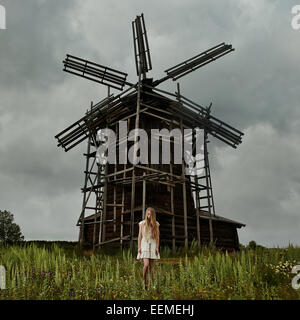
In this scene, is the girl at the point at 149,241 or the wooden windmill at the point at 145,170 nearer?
the girl at the point at 149,241

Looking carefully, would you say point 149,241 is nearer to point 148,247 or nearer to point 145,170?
point 148,247

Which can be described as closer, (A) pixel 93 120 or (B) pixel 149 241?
(B) pixel 149 241

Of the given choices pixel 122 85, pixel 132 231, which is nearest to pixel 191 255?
pixel 132 231

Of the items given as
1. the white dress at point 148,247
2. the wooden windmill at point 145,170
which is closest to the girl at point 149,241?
the white dress at point 148,247

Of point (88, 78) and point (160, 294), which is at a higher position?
point (88, 78)

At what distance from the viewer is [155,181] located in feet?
55.1

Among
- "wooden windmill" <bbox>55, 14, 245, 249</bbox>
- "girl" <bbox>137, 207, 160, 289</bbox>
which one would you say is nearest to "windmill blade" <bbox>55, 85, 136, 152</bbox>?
"wooden windmill" <bbox>55, 14, 245, 249</bbox>

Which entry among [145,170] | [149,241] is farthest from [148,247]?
[145,170]

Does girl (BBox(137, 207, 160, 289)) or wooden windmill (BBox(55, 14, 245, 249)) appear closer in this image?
girl (BBox(137, 207, 160, 289))

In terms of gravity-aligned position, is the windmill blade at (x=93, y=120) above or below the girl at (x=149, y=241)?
above

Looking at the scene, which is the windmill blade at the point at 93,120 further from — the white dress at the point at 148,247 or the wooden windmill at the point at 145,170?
the white dress at the point at 148,247

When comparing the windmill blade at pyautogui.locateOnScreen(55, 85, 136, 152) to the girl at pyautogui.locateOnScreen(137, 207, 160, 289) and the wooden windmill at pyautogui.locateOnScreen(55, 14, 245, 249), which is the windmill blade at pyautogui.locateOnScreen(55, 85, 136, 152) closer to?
the wooden windmill at pyautogui.locateOnScreen(55, 14, 245, 249)
